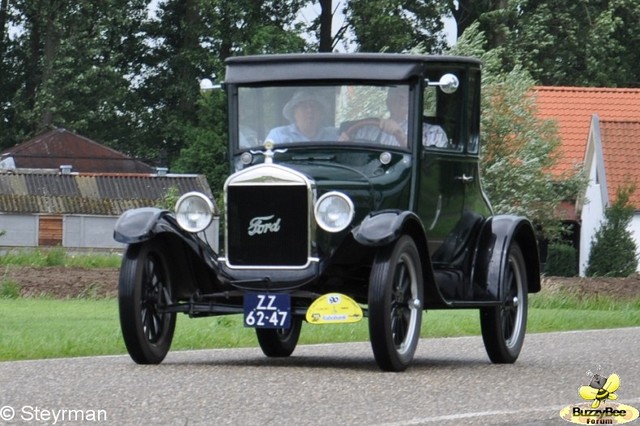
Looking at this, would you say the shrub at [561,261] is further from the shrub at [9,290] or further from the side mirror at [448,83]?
the side mirror at [448,83]

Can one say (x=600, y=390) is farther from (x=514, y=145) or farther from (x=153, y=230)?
(x=514, y=145)

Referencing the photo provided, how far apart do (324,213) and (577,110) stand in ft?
150

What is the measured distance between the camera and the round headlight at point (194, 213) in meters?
11.8

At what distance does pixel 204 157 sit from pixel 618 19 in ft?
50.7

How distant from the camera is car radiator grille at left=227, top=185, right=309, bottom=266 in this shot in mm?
11539

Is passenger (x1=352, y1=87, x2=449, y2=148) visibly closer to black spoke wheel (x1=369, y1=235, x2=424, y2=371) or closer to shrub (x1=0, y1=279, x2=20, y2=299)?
black spoke wheel (x1=369, y1=235, x2=424, y2=371)

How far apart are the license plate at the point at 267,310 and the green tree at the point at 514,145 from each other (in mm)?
38772

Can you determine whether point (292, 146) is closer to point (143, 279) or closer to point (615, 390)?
point (143, 279)

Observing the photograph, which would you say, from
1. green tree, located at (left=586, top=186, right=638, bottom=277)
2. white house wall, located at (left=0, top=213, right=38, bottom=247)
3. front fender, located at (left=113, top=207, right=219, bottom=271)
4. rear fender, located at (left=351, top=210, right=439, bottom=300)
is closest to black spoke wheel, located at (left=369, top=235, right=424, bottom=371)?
rear fender, located at (left=351, top=210, right=439, bottom=300)

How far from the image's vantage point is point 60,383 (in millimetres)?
9789

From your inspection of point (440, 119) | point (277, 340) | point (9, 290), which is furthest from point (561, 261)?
point (440, 119)

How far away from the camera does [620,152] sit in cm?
5366

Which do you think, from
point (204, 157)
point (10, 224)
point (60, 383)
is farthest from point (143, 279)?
point (10, 224)

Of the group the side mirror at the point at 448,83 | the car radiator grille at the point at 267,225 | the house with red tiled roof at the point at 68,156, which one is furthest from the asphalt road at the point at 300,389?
the house with red tiled roof at the point at 68,156
